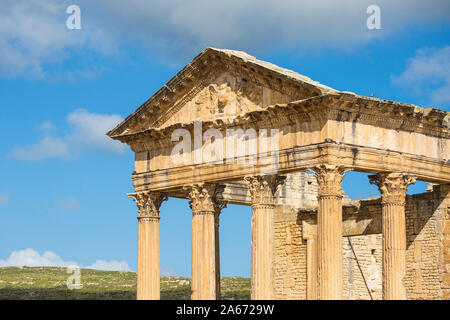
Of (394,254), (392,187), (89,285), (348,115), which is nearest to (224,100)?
(348,115)

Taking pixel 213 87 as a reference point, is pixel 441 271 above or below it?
below

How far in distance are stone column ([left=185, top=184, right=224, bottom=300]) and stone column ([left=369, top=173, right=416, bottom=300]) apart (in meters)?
5.42

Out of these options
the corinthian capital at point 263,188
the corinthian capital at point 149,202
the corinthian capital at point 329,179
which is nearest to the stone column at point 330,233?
the corinthian capital at point 329,179

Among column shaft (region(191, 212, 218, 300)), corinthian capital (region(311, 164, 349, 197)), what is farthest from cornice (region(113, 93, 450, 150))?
column shaft (region(191, 212, 218, 300))

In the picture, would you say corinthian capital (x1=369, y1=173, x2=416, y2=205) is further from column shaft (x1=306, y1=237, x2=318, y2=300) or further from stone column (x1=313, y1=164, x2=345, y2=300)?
column shaft (x1=306, y1=237, x2=318, y2=300)

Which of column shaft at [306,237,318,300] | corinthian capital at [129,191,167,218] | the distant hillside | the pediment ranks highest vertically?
the pediment

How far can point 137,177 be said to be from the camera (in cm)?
3350

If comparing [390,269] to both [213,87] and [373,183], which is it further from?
[213,87]

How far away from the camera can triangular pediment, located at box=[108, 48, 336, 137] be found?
93.4 feet

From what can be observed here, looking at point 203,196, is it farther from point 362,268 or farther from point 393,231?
point 362,268

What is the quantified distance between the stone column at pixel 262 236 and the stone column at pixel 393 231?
3066 mm

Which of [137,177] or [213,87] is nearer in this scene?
[213,87]
